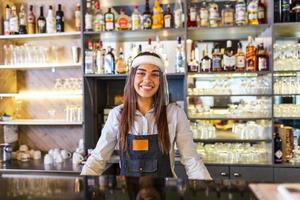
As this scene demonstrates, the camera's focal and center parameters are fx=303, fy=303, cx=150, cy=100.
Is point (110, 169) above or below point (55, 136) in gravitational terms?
below

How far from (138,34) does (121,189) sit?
6.71ft

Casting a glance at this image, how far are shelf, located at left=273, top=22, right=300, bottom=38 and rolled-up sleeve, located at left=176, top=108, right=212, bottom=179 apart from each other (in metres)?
1.43

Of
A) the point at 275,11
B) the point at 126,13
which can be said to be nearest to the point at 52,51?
the point at 126,13

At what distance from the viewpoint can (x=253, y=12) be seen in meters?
2.72

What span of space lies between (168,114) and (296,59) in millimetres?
1525

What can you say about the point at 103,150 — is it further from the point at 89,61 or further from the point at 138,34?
the point at 138,34

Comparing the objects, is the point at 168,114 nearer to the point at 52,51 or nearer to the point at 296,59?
the point at 296,59

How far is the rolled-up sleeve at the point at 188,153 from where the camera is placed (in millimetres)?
1632

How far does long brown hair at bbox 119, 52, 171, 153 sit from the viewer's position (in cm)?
181

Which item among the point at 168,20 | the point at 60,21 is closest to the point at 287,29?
the point at 168,20

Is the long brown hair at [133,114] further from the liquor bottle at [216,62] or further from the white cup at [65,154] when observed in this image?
the white cup at [65,154]

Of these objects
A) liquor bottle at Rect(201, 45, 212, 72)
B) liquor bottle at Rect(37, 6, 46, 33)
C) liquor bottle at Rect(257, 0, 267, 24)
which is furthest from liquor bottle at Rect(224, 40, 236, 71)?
liquor bottle at Rect(37, 6, 46, 33)

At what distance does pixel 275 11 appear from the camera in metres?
2.64

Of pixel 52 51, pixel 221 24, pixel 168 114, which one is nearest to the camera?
pixel 168 114
